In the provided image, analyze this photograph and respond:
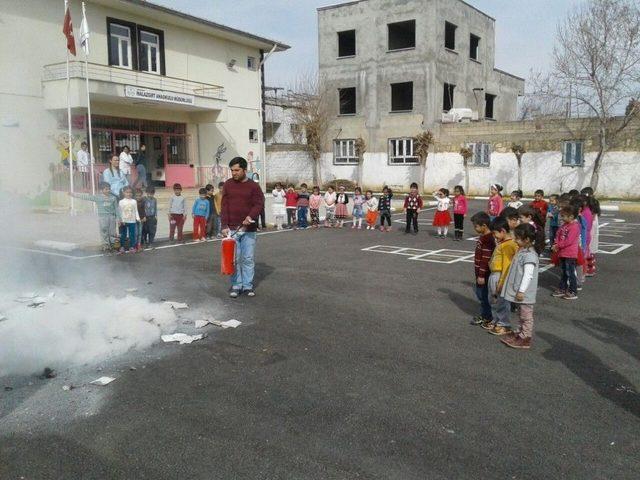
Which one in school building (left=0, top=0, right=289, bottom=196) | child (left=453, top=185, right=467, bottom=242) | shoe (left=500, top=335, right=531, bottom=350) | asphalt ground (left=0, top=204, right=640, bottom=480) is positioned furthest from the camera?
school building (left=0, top=0, right=289, bottom=196)

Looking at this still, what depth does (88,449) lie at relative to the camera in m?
3.77

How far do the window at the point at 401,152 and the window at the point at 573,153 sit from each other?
8666 mm

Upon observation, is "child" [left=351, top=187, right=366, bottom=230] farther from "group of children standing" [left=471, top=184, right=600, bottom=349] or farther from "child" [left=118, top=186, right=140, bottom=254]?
"group of children standing" [left=471, top=184, right=600, bottom=349]

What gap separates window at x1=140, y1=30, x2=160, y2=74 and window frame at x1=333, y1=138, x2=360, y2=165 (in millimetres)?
15629

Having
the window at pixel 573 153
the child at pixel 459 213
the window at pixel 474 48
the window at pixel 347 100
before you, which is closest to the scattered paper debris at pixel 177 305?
the child at pixel 459 213

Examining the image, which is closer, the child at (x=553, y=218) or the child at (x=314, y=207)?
the child at (x=553, y=218)

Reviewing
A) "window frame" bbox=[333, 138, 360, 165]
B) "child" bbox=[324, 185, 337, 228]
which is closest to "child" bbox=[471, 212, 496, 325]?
"child" bbox=[324, 185, 337, 228]

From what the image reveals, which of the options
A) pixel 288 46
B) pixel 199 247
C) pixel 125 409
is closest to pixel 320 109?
pixel 288 46

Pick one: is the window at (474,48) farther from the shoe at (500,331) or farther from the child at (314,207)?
the shoe at (500,331)

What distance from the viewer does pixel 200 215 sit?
14.3 m

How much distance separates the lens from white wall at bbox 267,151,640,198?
2784cm

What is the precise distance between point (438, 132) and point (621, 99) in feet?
33.3

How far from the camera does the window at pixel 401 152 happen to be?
34.8 meters

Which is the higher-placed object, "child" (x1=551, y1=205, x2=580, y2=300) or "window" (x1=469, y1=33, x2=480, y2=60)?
"window" (x1=469, y1=33, x2=480, y2=60)
